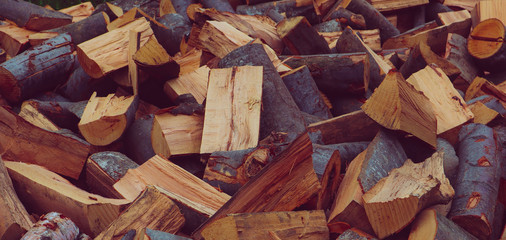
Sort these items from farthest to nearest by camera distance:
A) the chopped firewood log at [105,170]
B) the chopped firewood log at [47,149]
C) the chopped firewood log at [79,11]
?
the chopped firewood log at [79,11] < the chopped firewood log at [47,149] < the chopped firewood log at [105,170]

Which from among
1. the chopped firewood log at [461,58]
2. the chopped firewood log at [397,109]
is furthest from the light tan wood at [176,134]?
the chopped firewood log at [461,58]

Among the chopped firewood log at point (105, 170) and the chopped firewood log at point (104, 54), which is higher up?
the chopped firewood log at point (104, 54)

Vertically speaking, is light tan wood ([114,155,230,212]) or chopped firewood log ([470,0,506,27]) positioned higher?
light tan wood ([114,155,230,212])

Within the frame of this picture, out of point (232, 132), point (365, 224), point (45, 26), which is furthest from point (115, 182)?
point (45, 26)

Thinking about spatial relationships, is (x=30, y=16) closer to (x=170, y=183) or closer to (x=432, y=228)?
(x=170, y=183)

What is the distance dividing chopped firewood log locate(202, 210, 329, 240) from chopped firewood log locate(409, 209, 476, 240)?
0.37m

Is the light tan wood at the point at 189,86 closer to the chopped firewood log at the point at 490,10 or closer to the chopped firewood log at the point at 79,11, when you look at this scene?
the chopped firewood log at the point at 79,11

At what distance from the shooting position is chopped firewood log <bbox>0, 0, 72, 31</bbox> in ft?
13.6

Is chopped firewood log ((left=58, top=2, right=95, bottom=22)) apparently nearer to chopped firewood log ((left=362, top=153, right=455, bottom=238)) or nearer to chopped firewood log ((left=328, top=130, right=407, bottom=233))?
chopped firewood log ((left=328, top=130, right=407, bottom=233))

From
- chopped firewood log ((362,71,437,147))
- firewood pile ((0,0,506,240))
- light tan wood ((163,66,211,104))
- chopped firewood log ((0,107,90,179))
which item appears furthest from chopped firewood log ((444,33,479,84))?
chopped firewood log ((0,107,90,179))

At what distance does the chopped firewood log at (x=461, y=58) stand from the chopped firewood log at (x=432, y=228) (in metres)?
2.29

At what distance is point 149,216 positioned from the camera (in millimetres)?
2061

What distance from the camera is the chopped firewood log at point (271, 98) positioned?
2.72 m

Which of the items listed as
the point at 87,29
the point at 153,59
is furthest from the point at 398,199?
the point at 87,29
